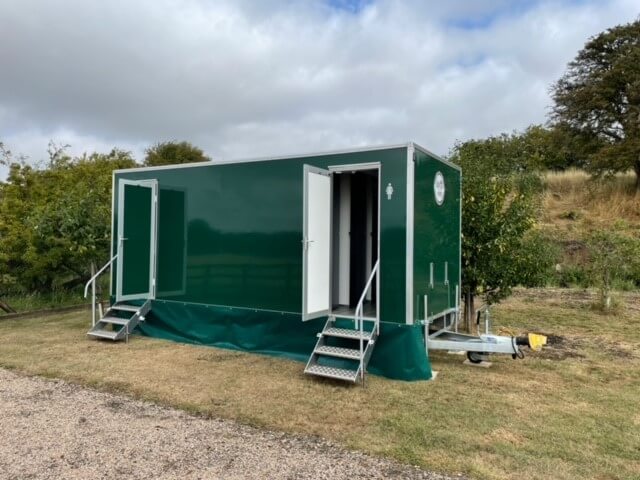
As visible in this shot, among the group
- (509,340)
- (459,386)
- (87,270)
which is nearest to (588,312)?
(509,340)

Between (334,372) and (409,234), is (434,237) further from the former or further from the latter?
(334,372)

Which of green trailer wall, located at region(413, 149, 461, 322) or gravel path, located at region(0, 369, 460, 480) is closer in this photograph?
gravel path, located at region(0, 369, 460, 480)

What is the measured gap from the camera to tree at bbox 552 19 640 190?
19047 mm

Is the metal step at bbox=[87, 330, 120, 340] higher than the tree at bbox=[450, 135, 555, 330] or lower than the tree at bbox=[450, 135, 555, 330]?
lower

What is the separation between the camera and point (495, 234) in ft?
21.9

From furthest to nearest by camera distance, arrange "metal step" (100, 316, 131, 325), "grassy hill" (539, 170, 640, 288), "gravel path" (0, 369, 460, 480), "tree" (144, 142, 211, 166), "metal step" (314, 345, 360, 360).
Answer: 1. "tree" (144, 142, 211, 166)
2. "grassy hill" (539, 170, 640, 288)
3. "metal step" (100, 316, 131, 325)
4. "metal step" (314, 345, 360, 360)
5. "gravel path" (0, 369, 460, 480)

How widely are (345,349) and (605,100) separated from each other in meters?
19.9

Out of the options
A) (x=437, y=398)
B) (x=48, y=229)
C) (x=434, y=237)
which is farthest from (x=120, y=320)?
(x=437, y=398)

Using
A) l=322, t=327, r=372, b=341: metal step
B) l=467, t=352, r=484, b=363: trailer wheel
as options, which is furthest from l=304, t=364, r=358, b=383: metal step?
l=467, t=352, r=484, b=363: trailer wheel

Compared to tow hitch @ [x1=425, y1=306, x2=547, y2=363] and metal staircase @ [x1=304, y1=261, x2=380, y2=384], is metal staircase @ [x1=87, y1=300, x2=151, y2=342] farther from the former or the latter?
tow hitch @ [x1=425, y1=306, x2=547, y2=363]

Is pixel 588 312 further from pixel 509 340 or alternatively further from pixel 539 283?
pixel 509 340

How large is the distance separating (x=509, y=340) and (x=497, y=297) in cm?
195

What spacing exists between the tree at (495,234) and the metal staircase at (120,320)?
14.6 ft

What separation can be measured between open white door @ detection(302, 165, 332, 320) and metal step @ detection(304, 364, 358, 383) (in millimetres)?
488
